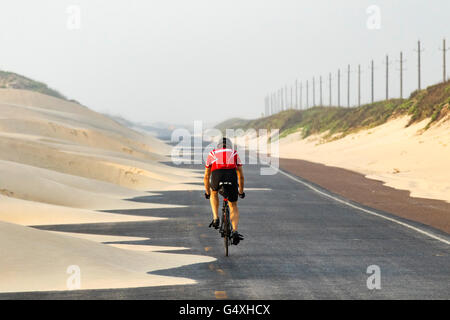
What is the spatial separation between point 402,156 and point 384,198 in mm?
25195

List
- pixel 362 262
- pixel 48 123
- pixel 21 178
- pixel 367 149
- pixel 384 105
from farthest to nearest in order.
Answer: pixel 384 105 < pixel 48 123 < pixel 367 149 < pixel 21 178 < pixel 362 262

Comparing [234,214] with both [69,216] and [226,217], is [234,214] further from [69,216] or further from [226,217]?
[69,216]

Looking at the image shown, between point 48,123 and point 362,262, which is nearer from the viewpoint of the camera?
point 362,262

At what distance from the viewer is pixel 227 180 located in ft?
48.7

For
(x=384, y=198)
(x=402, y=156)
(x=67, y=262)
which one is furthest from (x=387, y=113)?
(x=67, y=262)

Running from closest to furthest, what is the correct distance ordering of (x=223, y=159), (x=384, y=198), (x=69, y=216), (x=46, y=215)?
(x=223, y=159), (x=46, y=215), (x=69, y=216), (x=384, y=198)

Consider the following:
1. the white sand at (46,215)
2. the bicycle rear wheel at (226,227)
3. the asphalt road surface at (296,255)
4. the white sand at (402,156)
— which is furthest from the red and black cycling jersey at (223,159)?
the white sand at (402,156)

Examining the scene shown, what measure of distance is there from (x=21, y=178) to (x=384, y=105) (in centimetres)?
7305

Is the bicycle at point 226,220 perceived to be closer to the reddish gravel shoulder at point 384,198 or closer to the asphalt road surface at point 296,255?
the asphalt road surface at point 296,255

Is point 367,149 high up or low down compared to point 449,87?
down

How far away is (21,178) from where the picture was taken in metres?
29.0

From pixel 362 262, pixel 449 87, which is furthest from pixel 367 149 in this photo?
pixel 362 262

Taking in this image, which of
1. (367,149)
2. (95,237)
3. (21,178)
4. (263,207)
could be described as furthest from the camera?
(367,149)

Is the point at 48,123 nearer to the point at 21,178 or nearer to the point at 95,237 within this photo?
the point at 21,178
